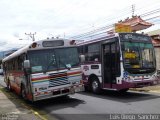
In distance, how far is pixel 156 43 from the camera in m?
28.3

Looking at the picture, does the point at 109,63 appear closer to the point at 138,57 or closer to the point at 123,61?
the point at 123,61

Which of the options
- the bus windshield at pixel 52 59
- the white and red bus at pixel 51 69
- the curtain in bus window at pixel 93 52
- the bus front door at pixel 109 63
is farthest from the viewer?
the curtain in bus window at pixel 93 52

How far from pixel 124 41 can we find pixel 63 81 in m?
3.46

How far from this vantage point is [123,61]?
555 inches

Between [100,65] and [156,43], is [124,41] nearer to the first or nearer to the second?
[100,65]

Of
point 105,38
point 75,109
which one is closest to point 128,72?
point 105,38

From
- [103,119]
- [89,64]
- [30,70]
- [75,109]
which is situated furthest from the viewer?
[89,64]

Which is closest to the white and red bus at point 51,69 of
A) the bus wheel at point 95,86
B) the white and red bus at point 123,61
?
the white and red bus at point 123,61

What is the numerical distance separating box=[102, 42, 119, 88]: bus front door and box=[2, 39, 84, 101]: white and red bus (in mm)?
1928

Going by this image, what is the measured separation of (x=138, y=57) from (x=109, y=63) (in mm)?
1499

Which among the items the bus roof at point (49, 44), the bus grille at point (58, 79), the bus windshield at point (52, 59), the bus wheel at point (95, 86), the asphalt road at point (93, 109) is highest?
the bus roof at point (49, 44)

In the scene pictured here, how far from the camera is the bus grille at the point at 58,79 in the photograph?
1311 cm

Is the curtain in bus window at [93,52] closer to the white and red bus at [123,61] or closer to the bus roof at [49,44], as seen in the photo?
the white and red bus at [123,61]

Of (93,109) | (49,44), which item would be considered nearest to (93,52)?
(49,44)
